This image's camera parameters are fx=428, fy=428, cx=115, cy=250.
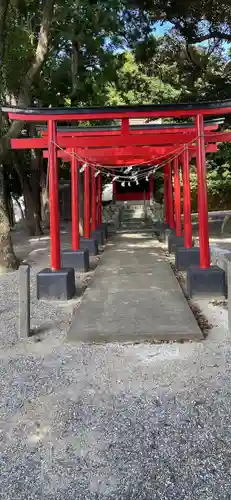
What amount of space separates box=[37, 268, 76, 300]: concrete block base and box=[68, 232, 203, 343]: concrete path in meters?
0.35

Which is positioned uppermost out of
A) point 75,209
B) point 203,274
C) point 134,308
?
point 75,209

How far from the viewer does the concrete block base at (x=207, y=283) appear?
21.2ft

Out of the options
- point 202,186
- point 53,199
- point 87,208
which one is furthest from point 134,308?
point 87,208

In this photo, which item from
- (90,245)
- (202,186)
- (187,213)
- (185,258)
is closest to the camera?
(202,186)

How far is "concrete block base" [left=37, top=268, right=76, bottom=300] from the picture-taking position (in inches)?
266

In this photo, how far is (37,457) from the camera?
2693 mm

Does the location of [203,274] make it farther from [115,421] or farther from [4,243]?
[4,243]

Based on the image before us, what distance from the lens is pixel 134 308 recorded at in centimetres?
591

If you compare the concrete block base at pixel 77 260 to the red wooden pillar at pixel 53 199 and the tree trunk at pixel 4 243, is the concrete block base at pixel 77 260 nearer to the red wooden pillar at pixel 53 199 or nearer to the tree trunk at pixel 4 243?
the tree trunk at pixel 4 243

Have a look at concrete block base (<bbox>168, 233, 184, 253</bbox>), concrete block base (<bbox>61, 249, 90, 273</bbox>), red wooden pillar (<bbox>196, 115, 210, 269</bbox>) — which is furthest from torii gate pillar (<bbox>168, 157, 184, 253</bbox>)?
red wooden pillar (<bbox>196, 115, 210, 269</bbox>)

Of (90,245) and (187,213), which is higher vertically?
(187,213)

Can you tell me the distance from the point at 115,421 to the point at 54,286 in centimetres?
389

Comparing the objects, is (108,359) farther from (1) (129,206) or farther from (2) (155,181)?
(2) (155,181)

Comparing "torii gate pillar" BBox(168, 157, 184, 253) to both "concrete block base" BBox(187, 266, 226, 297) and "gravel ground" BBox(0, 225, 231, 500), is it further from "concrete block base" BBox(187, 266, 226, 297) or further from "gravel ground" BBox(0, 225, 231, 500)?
"gravel ground" BBox(0, 225, 231, 500)
